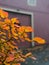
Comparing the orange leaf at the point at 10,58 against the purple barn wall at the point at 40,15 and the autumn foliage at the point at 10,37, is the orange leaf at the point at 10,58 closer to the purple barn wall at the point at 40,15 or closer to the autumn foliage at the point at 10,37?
the autumn foliage at the point at 10,37

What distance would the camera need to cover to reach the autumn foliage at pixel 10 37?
5.49 ft

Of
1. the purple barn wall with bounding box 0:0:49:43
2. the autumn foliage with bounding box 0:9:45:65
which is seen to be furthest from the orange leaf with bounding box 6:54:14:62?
the purple barn wall with bounding box 0:0:49:43

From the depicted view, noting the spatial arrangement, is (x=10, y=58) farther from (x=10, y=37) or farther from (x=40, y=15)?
(x=40, y=15)

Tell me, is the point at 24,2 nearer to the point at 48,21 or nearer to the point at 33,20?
the point at 33,20

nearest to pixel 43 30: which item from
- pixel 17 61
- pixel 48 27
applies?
pixel 48 27

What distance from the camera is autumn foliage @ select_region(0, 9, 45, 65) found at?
1673 mm

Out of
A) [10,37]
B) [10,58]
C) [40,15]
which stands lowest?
[40,15]

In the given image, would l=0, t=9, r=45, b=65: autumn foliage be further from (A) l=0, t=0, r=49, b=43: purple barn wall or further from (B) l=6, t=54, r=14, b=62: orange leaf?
(A) l=0, t=0, r=49, b=43: purple barn wall

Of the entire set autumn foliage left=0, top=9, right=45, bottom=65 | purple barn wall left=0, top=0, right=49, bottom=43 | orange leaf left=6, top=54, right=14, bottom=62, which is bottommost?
purple barn wall left=0, top=0, right=49, bottom=43

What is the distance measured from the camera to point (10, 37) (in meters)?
1.75

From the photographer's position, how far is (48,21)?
15.9 m

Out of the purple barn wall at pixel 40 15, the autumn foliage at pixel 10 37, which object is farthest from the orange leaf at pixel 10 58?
the purple barn wall at pixel 40 15

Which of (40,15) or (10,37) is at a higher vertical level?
(10,37)

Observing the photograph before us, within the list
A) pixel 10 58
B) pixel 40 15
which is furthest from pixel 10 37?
pixel 40 15
